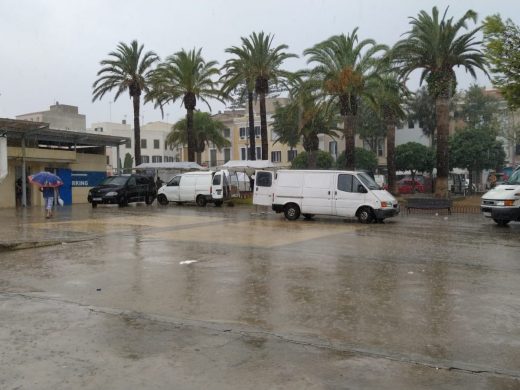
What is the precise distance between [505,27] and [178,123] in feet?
149

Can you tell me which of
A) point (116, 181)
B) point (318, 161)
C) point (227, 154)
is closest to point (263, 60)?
point (116, 181)

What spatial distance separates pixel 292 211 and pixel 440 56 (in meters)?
12.8

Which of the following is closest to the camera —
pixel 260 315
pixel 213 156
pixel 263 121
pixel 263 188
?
pixel 260 315

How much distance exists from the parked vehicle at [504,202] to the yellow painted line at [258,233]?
4.17 meters

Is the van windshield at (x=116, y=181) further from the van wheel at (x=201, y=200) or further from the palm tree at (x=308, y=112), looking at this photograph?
the palm tree at (x=308, y=112)

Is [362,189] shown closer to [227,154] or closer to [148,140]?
[227,154]

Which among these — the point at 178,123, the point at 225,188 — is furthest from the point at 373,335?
the point at 178,123

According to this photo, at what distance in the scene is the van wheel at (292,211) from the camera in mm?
20078

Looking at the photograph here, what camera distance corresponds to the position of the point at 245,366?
15.8 ft

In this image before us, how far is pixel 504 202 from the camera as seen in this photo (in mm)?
16812

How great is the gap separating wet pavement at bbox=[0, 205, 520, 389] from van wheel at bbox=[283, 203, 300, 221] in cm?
641

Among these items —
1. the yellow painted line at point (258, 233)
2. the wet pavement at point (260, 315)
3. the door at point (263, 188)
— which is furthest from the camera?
the door at point (263, 188)

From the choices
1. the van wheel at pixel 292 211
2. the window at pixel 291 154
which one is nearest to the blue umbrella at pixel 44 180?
the van wheel at pixel 292 211

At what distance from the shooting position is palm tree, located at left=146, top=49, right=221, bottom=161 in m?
36.6
